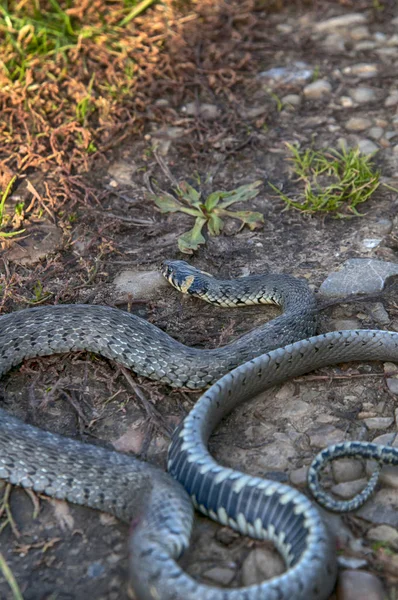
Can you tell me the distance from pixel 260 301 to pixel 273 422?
55.0 inches

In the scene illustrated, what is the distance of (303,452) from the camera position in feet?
15.9

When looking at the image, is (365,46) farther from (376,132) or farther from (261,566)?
(261,566)

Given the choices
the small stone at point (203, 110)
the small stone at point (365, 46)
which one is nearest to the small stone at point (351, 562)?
the small stone at point (203, 110)

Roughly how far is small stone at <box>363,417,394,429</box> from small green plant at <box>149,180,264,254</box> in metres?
2.49

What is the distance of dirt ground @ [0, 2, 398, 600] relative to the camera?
4.27 metres

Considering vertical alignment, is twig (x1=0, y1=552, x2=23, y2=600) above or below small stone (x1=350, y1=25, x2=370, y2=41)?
above

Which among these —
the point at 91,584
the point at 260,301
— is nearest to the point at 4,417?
the point at 91,584

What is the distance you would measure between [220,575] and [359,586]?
736mm

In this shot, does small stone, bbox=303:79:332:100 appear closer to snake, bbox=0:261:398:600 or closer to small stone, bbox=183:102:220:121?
small stone, bbox=183:102:220:121

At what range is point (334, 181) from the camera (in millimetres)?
7402

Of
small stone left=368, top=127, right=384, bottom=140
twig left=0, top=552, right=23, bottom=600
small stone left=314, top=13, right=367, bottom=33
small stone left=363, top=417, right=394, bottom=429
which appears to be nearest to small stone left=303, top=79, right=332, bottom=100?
small stone left=368, top=127, right=384, bottom=140

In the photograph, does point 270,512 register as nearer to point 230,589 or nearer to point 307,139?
point 230,589

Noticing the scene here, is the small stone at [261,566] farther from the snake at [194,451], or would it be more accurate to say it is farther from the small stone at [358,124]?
the small stone at [358,124]

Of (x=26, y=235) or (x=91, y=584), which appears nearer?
(x=91, y=584)
